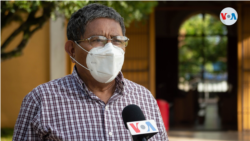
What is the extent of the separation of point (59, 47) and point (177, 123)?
4.10 m

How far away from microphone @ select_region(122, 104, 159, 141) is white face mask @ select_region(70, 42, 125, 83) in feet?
0.79

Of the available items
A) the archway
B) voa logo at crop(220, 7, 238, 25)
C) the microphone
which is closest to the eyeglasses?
the microphone

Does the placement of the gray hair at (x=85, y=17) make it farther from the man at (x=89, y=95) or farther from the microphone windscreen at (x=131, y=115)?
the microphone windscreen at (x=131, y=115)

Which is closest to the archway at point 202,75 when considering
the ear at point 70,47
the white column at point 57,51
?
the white column at point 57,51

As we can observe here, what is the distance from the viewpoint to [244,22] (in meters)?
8.66

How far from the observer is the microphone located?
145 centimetres

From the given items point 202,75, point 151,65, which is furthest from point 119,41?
point 202,75

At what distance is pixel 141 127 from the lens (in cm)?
148

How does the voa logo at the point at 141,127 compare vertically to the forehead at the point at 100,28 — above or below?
below

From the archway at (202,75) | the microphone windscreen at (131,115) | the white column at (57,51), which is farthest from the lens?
the archway at (202,75)

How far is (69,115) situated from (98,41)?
0.38m

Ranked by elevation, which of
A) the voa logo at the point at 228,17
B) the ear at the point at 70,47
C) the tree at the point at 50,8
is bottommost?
the ear at the point at 70,47

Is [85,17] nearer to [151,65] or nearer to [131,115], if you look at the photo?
[131,115]

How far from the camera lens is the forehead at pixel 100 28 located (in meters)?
1.74
